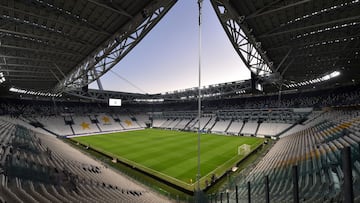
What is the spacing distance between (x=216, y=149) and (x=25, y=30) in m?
25.9

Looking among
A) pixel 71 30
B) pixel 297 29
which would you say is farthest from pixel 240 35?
pixel 71 30

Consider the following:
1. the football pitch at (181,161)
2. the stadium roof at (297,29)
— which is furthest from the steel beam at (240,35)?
the football pitch at (181,161)

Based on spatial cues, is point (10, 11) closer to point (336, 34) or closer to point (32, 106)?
point (336, 34)

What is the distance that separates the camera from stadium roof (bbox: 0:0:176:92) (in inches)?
528

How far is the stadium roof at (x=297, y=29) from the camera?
46.8 feet

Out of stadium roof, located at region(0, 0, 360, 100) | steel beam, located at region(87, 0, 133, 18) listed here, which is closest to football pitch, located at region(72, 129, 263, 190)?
stadium roof, located at region(0, 0, 360, 100)

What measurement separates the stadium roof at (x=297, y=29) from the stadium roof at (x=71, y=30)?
20.4 feet

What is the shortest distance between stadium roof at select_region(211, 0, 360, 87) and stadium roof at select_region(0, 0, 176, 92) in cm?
621

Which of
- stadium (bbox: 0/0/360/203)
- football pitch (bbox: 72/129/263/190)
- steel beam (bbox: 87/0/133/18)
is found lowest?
football pitch (bbox: 72/129/263/190)

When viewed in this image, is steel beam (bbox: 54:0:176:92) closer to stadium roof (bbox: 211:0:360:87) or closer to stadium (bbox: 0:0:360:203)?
stadium (bbox: 0:0:360:203)

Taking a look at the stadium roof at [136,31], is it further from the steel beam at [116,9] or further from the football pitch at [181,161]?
the football pitch at [181,161]

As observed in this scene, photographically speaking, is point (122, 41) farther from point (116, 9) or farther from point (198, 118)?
point (198, 118)

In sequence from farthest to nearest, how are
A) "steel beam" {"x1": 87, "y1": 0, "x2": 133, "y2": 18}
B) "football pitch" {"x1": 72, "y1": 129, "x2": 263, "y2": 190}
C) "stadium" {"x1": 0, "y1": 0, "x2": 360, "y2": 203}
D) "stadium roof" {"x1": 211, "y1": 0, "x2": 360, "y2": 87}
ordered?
"football pitch" {"x1": 72, "y1": 129, "x2": 263, "y2": 190} < "stadium roof" {"x1": 211, "y1": 0, "x2": 360, "y2": 87} < "steel beam" {"x1": 87, "y1": 0, "x2": 133, "y2": 18} < "stadium" {"x1": 0, "y1": 0, "x2": 360, "y2": 203}

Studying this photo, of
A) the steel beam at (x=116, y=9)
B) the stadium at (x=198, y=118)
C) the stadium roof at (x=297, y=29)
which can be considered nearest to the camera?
the stadium at (x=198, y=118)
